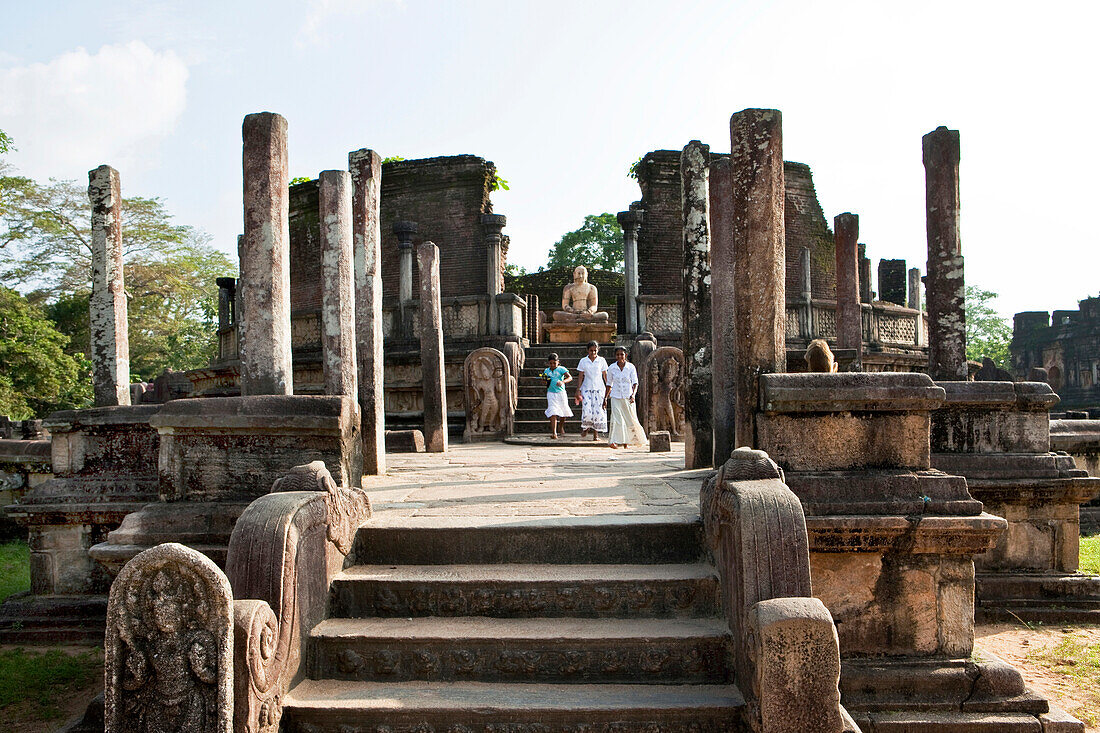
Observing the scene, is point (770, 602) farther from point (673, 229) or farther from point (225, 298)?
point (673, 229)

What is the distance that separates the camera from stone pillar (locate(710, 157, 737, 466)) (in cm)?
577

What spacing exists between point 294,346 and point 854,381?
15959 mm

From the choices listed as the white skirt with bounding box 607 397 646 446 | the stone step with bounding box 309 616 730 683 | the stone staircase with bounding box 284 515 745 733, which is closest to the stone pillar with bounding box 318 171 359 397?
the stone staircase with bounding box 284 515 745 733

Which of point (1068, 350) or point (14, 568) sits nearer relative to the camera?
point (14, 568)

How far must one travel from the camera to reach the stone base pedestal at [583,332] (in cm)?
1848

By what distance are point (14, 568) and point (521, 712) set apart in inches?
269

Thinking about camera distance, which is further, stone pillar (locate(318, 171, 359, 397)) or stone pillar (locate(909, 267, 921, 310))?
stone pillar (locate(909, 267, 921, 310))

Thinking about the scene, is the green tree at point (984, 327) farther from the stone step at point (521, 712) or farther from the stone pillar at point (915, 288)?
the stone step at point (521, 712)

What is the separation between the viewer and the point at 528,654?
11.1 ft

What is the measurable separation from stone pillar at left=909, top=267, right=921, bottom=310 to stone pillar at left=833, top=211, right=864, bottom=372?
27.2 ft

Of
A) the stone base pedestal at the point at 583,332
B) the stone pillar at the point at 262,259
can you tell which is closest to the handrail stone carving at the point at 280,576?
the stone pillar at the point at 262,259

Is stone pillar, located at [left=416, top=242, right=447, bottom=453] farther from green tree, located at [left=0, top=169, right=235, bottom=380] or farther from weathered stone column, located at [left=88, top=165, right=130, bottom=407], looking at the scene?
green tree, located at [left=0, top=169, right=235, bottom=380]

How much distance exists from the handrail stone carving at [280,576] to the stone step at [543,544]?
11.3 inches

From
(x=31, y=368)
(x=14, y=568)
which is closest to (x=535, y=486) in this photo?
(x=14, y=568)
